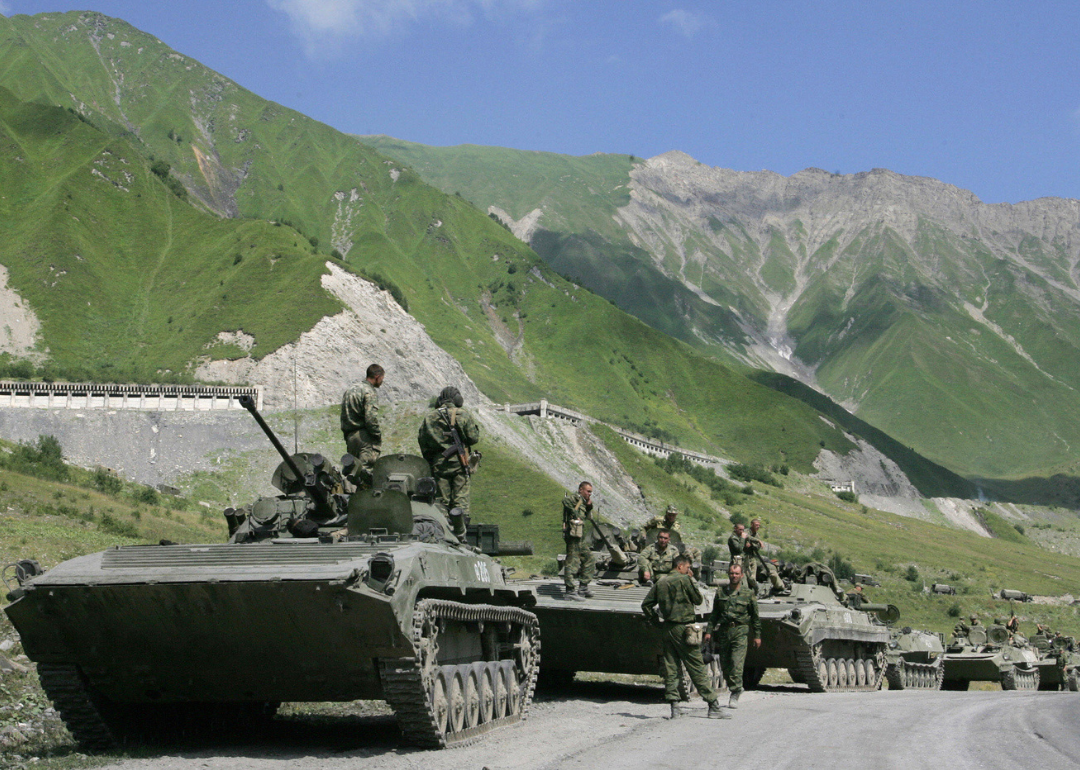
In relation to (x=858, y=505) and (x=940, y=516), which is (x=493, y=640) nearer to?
(x=858, y=505)

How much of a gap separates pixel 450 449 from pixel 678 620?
12.4 ft

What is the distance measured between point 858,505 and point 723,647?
10524cm

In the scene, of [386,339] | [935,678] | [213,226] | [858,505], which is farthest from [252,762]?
[858,505]

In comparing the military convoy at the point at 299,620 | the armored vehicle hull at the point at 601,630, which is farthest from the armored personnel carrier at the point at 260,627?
the armored vehicle hull at the point at 601,630

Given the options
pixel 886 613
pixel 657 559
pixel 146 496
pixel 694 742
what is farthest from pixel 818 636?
pixel 146 496

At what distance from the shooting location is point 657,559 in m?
A: 19.1

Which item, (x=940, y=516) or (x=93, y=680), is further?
(x=940, y=516)

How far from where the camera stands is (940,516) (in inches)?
5300

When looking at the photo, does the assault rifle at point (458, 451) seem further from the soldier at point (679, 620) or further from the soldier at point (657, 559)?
the soldier at point (657, 559)

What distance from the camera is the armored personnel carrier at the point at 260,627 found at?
1090 cm

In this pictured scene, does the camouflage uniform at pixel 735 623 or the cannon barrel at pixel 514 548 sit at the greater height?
the cannon barrel at pixel 514 548

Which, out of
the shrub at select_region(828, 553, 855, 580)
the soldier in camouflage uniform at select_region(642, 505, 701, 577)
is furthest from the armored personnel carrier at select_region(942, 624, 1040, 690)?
the shrub at select_region(828, 553, 855, 580)

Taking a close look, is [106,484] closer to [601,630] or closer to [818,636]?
[818,636]

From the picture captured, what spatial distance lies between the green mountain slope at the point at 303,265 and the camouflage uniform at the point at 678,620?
7285 cm
